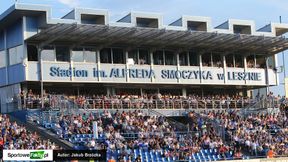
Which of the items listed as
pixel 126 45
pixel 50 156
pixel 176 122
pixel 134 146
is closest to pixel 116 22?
pixel 126 45

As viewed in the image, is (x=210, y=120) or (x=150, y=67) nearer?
(x=210, y=120)

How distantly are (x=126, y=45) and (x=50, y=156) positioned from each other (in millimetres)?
20645

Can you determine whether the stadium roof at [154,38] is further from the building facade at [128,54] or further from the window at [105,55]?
the window at [105,55]

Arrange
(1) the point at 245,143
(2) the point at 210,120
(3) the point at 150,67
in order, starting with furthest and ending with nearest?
(3) the point at 150,67 < (2) the point at 210,120 < (1) the point at 245,143

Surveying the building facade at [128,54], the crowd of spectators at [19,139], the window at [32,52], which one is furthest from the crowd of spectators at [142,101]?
the crowd of spectators at [19,139]

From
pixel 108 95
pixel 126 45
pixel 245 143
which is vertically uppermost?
pixel 126 45

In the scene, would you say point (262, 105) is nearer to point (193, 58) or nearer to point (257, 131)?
point (193, 58)

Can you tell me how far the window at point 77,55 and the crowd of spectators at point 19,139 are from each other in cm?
1041

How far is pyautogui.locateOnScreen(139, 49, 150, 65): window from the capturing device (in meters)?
49.6

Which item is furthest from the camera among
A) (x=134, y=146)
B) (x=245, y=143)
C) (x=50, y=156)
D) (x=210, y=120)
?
(x=210, y=120)

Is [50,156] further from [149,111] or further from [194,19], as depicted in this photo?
[194,19]

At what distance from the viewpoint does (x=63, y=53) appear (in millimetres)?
45938

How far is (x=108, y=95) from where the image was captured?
47.8 m

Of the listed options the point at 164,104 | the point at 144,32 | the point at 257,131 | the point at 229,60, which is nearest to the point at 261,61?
the point at 229,60
